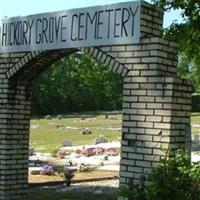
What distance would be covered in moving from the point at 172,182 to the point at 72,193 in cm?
482

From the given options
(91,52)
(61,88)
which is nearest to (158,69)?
(91,52)

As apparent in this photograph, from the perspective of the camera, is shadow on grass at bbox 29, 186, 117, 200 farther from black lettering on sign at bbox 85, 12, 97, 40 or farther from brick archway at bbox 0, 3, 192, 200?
black lettering on sign at bbox 85, 12, 97, 40

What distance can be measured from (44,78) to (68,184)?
76.2m

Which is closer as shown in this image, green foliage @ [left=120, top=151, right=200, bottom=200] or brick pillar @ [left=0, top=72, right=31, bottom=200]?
green foliage @ [left=120, top=151, right=200, bottom=200]

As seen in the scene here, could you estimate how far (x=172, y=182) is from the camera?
6.83 meters


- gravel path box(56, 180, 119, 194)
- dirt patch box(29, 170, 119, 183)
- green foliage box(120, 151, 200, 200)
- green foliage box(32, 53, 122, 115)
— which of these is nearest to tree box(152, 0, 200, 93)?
gravel path box(56, 180, 119, 194)

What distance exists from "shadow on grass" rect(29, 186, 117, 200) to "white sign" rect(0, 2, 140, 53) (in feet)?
9.52

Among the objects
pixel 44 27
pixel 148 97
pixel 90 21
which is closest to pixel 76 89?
pixel 44 27

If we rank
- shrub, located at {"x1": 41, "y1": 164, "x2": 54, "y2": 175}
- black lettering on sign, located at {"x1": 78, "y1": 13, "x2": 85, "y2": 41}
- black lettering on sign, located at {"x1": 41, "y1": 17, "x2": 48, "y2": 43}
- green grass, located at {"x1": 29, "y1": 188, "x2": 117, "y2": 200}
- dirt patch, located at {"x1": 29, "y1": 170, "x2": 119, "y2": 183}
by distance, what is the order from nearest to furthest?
black lettering on sign, located at {"x1": 78, "y1": 13, "x2": 85, "y2": 41} < black lettering on sign, located at {"x1": 41, "y1": 17, "x2": 48, "y2": 43} < green grass, located at {"x1": 29, "y1": 188, "x2": 117, "y2": 200} < dirt patch, located at {"x1": 29, "y1": 170, "x2": 119, "y2": 183} < shrub, located at {"x1": 41, "y1": 164, "x2": 54, "y2": 175}

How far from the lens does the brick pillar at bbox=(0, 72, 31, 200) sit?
963cm

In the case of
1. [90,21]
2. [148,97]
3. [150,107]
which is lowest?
[150,107]

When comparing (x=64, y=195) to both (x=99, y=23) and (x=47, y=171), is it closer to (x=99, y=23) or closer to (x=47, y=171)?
(x=99, y=23)

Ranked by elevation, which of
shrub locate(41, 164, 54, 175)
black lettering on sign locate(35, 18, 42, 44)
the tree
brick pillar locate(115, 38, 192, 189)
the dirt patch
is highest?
the tree

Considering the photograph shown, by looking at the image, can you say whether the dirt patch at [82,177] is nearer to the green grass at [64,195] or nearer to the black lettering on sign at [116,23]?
the green grass at [64,195]
